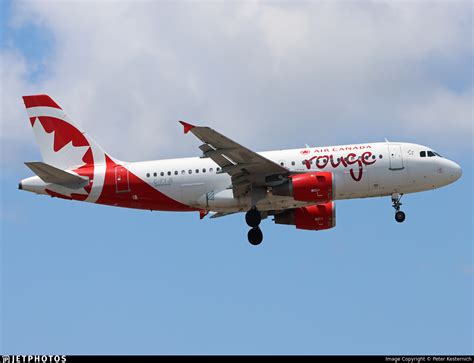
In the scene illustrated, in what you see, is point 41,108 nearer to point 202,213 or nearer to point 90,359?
point 202,213

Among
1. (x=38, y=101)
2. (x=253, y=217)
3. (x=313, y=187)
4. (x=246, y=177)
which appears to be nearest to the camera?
(x=313, y=187)

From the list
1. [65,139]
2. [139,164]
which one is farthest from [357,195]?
[65,139]

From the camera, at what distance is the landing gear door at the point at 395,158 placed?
59.8 m

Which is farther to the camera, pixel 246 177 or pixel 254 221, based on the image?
pixel 254 221

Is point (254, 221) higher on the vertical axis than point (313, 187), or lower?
lower

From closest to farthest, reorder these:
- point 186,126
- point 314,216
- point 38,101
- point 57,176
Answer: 1. point 186,126
2. point 57,176
3. point 314,216
4. point 38,101

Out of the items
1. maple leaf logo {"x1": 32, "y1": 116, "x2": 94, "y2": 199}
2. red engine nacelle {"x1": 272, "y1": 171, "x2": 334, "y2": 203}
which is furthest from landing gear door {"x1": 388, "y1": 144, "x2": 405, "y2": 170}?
maple leaf logo {"x1": 32, "y1": 116, "x2": 94, "y2": 199}

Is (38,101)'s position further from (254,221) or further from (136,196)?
(254,221)

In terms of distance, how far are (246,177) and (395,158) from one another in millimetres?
7706

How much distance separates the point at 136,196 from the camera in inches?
2402

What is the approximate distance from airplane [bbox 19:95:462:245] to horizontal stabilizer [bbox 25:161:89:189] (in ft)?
0.17

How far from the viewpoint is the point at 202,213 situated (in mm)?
63125

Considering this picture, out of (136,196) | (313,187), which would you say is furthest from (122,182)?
(313,187)

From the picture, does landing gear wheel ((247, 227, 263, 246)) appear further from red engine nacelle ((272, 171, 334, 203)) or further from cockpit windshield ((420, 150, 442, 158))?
cockpit windshield ((420, 150, 442, 158))
